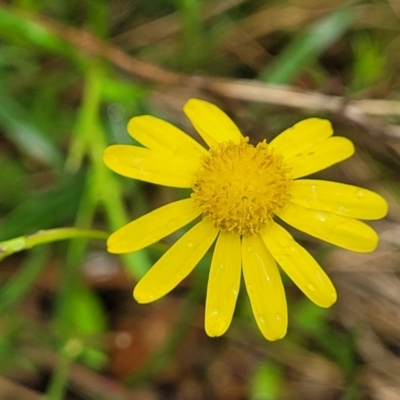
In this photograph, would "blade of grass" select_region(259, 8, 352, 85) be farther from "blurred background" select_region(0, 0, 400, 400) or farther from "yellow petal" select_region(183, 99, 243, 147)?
"yellow petal" select_region(183, 99, 243, 147)

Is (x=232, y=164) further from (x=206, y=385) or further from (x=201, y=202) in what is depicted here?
(x=206, y=385)

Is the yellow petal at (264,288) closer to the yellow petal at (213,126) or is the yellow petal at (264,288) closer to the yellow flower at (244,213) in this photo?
the yellow flower at (244,213)

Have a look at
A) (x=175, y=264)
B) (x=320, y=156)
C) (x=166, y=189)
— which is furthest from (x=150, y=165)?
(x=166, y=189)

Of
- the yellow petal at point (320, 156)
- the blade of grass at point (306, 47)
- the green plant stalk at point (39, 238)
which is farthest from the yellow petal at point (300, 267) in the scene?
the blade of grass at point (306, 47)

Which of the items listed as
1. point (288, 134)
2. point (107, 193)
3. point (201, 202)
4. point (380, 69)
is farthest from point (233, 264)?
point (380, 69)

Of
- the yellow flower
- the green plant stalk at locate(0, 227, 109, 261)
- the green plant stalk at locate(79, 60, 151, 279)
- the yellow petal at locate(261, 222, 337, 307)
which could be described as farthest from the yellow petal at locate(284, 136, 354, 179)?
the green plant stalk at locate(79, 60, 151, 279)

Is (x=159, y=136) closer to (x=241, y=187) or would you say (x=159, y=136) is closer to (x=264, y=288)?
(x=241, y=187)
